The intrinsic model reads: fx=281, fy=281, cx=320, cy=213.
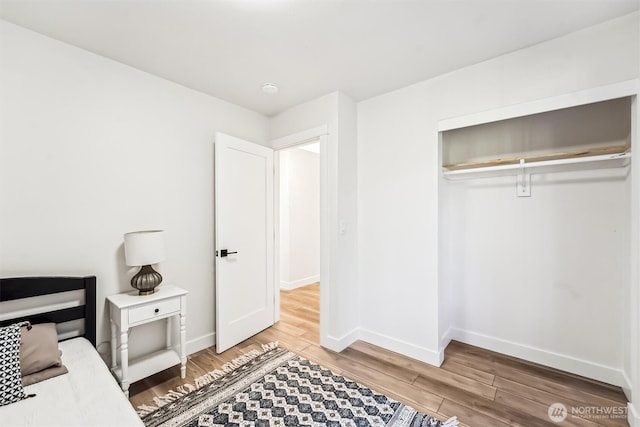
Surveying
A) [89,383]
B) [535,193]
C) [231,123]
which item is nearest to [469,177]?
[535,193]

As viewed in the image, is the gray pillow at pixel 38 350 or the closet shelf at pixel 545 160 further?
the closet shelf at pixel 545 160

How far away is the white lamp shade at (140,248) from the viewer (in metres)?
2.09

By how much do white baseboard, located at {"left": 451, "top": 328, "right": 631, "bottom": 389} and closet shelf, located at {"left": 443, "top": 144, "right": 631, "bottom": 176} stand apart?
1588mm

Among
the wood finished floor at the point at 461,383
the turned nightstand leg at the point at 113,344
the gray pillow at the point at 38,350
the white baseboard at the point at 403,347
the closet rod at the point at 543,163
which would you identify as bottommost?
the wood finished floor at the point at 461,383

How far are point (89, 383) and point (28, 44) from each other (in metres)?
2.16

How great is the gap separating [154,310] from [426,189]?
96.4 inches

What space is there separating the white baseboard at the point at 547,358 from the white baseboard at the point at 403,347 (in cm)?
55

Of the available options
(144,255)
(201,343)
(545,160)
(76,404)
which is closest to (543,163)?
(545,160)

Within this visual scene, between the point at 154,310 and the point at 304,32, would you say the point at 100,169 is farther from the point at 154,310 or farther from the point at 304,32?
the point at 304,32

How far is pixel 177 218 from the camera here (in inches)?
102

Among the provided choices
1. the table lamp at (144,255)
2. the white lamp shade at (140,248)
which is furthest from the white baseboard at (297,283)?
the white lamp shade at (140,248)

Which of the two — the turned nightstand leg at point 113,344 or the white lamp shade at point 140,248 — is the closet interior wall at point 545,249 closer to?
the white lamp shade at point 140,248

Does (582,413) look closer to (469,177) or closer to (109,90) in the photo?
(469,177)

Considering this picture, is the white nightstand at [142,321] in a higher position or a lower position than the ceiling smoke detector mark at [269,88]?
lower
